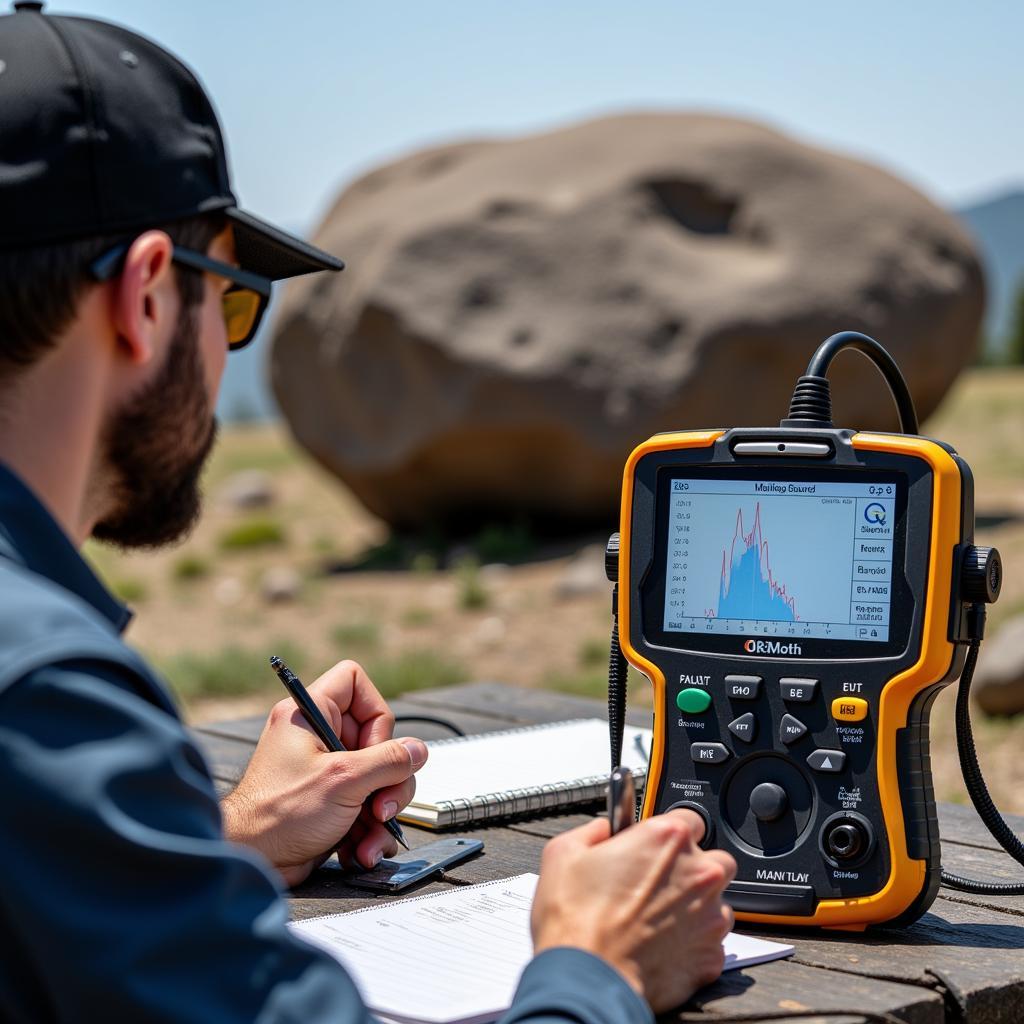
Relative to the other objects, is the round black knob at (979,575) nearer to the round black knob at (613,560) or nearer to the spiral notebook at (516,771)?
the round black knob at (613,560)

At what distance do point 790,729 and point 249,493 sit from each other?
1086cm

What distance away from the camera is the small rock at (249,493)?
40.1ft

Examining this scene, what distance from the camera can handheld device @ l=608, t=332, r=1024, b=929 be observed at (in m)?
1.65

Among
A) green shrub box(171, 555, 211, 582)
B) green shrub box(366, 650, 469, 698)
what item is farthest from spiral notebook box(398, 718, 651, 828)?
green shrub box(171, 555, 211, 582)

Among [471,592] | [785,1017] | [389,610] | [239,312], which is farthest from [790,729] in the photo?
[389,610]

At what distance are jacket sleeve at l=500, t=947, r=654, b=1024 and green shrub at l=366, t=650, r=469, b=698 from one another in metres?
4.84

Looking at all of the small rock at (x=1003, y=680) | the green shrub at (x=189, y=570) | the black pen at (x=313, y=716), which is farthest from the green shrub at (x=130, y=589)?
the black pen at (x=313, y=716)

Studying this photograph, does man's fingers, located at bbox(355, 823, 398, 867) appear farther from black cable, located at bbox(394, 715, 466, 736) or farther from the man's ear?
the man's ear

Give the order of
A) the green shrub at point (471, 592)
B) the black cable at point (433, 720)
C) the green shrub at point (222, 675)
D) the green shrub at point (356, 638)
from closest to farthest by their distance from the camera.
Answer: the black cable at point (433, 720) < the green shrub at point (222, 675) < the green shrub at point (356, 638) < the green shrub at point (471, 592)

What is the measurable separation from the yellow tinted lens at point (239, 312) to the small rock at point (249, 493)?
10.8 metres

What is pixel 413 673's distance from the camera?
6285mm

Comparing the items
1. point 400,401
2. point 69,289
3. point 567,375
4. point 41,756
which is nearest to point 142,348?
point 69,289

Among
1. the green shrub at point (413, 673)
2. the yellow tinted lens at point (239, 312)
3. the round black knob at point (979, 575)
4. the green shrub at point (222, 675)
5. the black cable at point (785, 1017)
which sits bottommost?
the green shrub at point (222, 675)

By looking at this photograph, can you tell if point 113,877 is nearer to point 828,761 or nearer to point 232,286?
point 232,286
